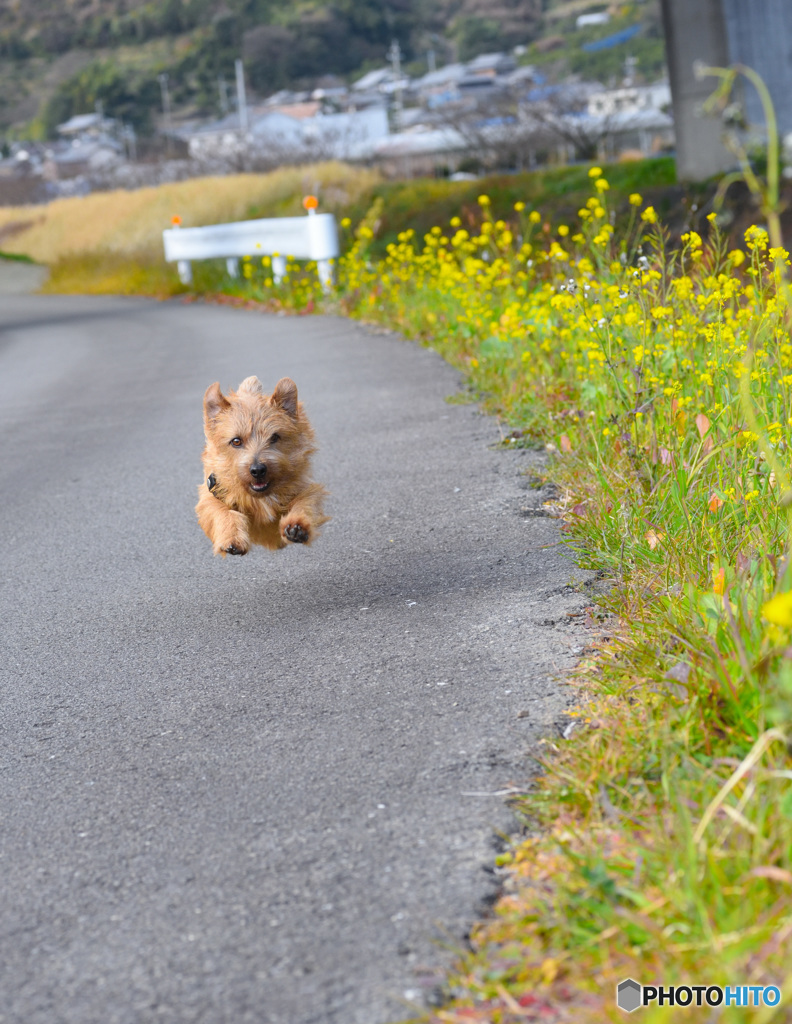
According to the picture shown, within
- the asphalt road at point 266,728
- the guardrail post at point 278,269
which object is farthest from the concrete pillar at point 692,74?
the asphalt road at point 266,728

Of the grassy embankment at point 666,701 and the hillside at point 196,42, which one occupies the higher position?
the hillside at point 196,42

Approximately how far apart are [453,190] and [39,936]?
22965 millimetres

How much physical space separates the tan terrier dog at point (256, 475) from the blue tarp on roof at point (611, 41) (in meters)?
118

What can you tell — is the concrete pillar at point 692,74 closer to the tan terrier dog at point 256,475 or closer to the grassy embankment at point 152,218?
the grassy embankment at point 152,218

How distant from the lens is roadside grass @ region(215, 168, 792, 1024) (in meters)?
2.24

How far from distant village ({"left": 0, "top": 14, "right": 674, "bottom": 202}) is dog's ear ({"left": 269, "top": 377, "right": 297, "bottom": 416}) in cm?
2455

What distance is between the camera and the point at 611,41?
385 ft

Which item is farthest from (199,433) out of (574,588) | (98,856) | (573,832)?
(573,832)

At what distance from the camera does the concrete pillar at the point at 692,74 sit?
70.0 ft

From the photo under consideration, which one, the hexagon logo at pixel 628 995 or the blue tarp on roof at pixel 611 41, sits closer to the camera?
the hexagon logo at pixel 628 995

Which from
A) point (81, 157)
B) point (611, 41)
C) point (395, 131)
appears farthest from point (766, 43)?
point (611, 41)

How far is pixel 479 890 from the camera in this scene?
264 cm

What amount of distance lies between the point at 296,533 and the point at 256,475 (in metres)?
0.30

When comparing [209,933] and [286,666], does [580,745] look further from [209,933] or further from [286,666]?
[286,666]
